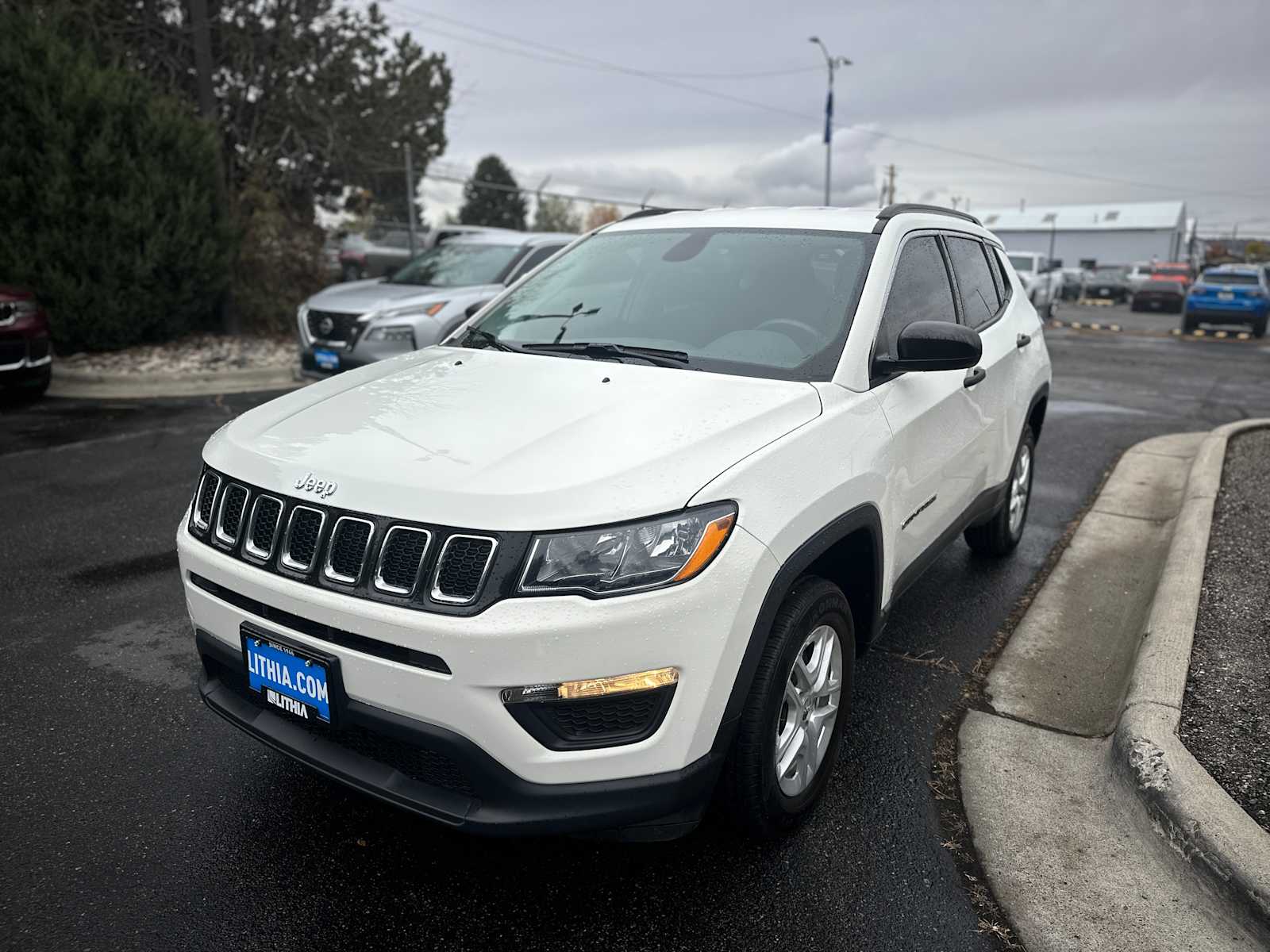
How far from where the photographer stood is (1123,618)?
461 cm

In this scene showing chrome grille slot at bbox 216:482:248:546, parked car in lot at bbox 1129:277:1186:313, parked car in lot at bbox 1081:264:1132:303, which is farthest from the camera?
parked car in lot at bbox 1081:264:1132:303

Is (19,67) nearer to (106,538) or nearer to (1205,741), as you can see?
(106,538)

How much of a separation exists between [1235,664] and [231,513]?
3677mm

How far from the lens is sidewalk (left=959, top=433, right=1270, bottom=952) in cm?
254

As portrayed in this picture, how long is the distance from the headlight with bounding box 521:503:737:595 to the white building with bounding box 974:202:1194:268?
83409mm

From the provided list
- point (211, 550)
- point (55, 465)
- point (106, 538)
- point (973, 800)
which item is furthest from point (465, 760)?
point (55, 465)

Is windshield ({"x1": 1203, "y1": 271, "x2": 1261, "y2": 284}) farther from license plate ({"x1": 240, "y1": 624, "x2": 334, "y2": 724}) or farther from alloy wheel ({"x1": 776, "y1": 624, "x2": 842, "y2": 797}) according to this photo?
license plate ({"x1": 240, "y1": 624, "x2": 334, "y2": 724})

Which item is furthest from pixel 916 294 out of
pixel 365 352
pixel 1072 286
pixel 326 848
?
pixel 1072 286

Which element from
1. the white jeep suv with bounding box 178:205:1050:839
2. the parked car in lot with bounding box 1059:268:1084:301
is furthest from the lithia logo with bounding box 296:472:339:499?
the parked car in lot with bounding box 1059:268:1084:301

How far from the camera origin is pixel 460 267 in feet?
35.7

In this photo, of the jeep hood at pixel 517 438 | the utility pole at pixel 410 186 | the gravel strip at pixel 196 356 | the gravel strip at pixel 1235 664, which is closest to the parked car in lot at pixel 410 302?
the gravel strip at pixel 196 356

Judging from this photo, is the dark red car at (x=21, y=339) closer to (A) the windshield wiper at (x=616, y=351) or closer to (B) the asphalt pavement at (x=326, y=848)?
(B) the asphalt pavement at (x=326, y=848)

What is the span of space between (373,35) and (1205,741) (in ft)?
50.5

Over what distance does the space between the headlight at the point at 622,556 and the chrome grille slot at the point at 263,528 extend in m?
0.76
